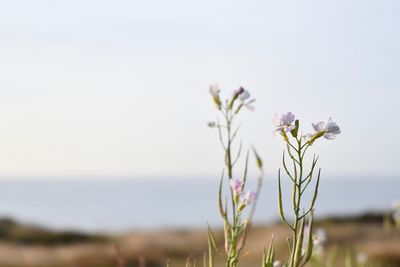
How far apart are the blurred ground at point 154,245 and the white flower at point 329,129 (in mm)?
5604

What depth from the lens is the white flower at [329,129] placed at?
175 centimetres

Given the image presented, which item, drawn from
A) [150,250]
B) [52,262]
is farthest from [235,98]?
[150,250]

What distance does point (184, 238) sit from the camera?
14.0m

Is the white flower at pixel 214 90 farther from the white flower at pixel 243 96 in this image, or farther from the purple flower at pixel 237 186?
the purple flower at pixel 237 186

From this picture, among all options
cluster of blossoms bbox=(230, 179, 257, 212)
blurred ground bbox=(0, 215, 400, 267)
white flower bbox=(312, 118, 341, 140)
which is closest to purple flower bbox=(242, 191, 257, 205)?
cluster of blossoms bbox=(230, 179, 257, 212)

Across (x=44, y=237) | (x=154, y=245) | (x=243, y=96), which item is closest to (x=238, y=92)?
(x=243, y=96)

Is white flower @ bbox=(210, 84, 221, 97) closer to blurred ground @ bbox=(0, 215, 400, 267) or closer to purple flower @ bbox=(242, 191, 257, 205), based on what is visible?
purple flower @ bbox=(242, 191, 257, 205)

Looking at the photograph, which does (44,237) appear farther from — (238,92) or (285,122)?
(285,122)

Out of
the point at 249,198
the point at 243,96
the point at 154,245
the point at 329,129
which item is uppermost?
the point at 243,96

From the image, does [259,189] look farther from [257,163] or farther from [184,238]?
[184,238]

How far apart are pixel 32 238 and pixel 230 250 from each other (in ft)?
45.6

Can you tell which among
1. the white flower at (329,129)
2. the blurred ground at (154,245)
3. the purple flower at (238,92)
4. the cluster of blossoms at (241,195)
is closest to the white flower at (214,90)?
the purple flower at (238,92)

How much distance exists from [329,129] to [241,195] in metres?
0.31

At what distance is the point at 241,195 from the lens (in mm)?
1900
